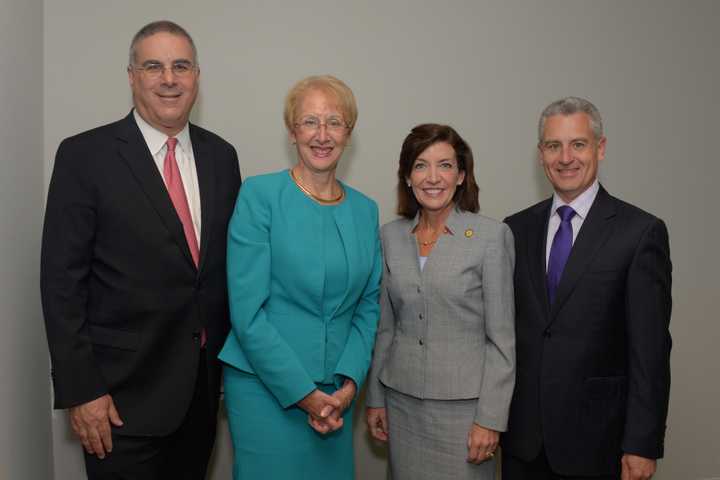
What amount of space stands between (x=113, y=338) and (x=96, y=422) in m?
0.27

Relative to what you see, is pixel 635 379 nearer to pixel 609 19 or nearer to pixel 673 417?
pixel 673 417

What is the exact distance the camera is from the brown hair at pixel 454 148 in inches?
82.0

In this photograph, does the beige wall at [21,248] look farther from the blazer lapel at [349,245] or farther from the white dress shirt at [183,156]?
the blazer lapel at [349,245]

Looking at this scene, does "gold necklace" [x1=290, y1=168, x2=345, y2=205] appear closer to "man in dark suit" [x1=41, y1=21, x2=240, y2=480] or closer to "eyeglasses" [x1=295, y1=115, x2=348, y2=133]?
"eyeglasses" [x1=295, y1=115, x2=348, y2=133]

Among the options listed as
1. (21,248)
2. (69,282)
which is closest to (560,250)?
(69,282)

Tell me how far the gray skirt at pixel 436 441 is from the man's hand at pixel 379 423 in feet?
0.46

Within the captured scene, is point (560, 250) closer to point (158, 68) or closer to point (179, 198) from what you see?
point (179, 198)

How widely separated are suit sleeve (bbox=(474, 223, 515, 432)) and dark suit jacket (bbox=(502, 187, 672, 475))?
0.10 metres

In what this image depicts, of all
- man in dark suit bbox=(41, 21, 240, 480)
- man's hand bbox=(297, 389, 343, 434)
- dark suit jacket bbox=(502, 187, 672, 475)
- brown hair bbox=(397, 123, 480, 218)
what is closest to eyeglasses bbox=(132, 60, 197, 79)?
man in dark suit bbox=(41, 21, 240, 480)

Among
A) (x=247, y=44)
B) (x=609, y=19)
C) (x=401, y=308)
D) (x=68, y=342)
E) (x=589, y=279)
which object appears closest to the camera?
(x=68, y=342)

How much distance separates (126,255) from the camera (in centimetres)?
189

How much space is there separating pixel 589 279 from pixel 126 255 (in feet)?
4.99

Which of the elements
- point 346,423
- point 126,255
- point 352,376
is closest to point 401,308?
point 352,376

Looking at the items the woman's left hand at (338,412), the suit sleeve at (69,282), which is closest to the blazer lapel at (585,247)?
the woman's left hand at (338,412)
